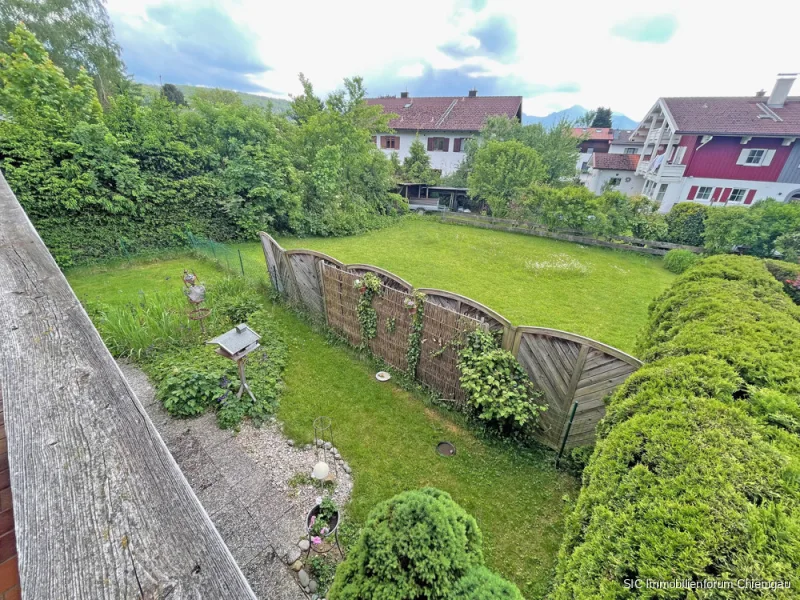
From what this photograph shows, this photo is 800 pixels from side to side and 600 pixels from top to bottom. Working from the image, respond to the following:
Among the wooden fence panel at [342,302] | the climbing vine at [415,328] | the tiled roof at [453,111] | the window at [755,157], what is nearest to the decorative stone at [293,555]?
the climbing vine at [415,328]

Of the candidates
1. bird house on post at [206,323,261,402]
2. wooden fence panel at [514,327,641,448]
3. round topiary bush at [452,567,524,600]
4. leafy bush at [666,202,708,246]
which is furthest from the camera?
leafy bush at [666,202,708,246]

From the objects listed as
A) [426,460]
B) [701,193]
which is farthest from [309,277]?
[701,193]

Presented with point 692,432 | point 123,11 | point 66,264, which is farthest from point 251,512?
point 123,11

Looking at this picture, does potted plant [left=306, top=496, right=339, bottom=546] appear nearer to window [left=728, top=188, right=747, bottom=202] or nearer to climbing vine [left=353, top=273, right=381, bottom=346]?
climbing vine [left=353, top=273, right=381, bottom=346]

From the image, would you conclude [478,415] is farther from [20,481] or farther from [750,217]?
[750,217]

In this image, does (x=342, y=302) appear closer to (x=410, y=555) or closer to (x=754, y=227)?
(x=410, y=555)

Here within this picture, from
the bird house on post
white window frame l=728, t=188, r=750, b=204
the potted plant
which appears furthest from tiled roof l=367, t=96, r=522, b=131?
the potted plant
